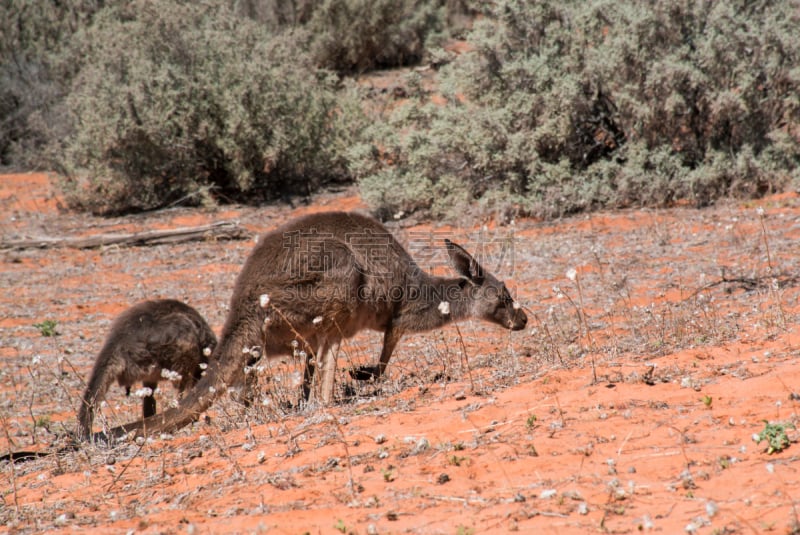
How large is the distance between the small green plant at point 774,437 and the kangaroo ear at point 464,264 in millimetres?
3926

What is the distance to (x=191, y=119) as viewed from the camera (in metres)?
17.1

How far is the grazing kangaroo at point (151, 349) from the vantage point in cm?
668

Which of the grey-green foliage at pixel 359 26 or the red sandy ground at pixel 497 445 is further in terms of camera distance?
the grey-green foliage at pixel 359 26

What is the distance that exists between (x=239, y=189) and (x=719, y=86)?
10.3 meters

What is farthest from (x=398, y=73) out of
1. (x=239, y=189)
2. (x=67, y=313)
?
(x=67, y=313)

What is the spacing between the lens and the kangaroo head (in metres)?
8.09

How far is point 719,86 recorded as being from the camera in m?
13.9

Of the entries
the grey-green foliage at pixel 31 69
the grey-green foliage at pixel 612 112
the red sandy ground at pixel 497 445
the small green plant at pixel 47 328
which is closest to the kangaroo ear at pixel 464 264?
the red sandy ground at pixel 497 445

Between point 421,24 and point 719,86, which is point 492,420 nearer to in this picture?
point 719,86

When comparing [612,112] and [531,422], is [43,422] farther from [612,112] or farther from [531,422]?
[612,112]

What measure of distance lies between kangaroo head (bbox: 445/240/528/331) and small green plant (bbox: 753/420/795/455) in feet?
13.1

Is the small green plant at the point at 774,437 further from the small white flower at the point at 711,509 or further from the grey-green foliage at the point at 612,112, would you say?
the grey-green foliage at the point at 612,112

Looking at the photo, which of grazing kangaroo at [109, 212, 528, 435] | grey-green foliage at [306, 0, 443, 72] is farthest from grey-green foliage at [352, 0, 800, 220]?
grey-green foliage at [306, 0, 443, 72]

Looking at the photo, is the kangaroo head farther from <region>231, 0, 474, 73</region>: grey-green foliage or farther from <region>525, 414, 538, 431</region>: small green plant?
<region>231, 0, 474, 73</region>: grey-green foliage
